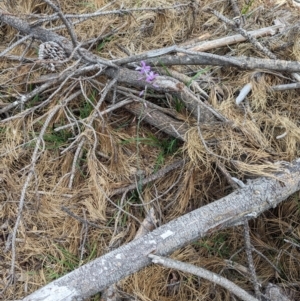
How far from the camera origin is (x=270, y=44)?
6.57 ft

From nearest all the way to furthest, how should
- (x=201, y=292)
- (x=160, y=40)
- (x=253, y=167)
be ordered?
1. (x=253, y=167)
2. (x=201, y=292)
3. (x=160, y=40)

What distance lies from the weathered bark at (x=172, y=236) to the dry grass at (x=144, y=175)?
0.29ft

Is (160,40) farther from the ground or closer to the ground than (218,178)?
farther from the ground

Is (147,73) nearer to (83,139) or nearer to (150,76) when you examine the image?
(150,76)

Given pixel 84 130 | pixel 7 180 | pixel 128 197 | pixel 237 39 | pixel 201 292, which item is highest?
pixel 237 39

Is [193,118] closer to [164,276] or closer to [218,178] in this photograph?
[218,178]

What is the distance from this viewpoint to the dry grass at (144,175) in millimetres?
1772

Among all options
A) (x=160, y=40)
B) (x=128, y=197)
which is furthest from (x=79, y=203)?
(x=160, y=40)

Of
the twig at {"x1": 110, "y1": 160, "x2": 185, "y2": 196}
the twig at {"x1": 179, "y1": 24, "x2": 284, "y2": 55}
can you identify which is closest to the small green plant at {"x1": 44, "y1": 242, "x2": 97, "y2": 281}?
the twig at {"x1": 110, "y1": 160, "x2": 185, "y2": 196}

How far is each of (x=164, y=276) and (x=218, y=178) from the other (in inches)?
18.3

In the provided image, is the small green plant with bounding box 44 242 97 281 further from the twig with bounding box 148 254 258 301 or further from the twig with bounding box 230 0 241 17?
the twig with bounding box 230 0 241 17

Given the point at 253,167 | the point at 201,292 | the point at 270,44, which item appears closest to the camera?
the point at 253,167

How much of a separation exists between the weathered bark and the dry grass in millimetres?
89

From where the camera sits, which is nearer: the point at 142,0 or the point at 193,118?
the point at 193,118
